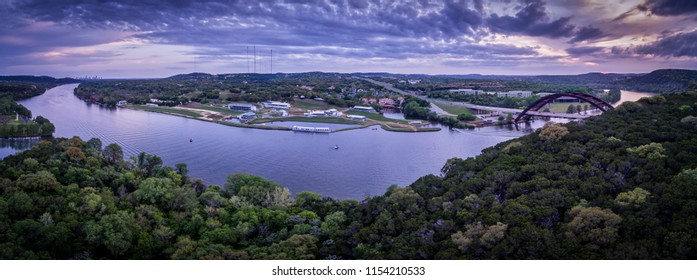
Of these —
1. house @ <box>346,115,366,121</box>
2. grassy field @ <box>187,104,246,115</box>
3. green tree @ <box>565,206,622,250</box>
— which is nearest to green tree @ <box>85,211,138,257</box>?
green tree @ <box>565,206,622,250</box>

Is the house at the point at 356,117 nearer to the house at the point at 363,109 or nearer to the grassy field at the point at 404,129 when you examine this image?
the grassy field at the point at 404,129

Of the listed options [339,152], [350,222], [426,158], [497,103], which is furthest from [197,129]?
[497,103]

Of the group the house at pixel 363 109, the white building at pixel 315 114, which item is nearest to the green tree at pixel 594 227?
the white building at pixel 315 114

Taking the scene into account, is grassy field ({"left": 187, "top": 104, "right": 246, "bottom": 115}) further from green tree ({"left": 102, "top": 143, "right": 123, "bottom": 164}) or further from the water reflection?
green tree ({"left": 102, "top": 143, "right": 123, "bottom": 164})

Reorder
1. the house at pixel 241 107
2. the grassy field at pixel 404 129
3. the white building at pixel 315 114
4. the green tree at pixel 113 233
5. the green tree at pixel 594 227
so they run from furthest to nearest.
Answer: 1. the house at pixel 241 107
2. the white building at pixel 315 114
3. the grassy field at pixel 404 129
4. the green tree at pixel 113 233
5. the green tree at pixel 594 227

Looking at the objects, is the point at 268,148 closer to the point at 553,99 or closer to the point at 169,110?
the point at 169,110

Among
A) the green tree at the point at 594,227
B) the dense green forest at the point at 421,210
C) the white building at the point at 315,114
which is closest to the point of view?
the green tree at the point at 594,227
